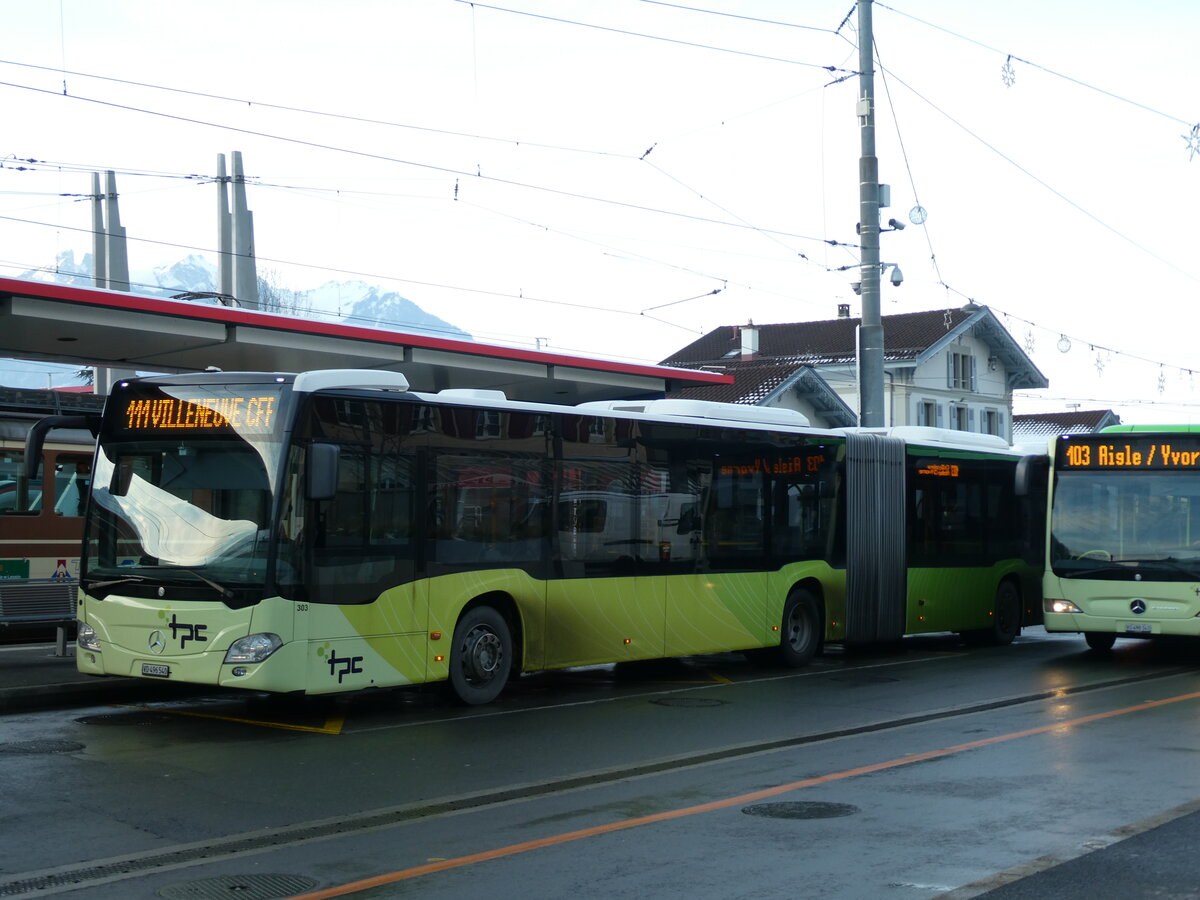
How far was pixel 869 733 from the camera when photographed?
465 inches

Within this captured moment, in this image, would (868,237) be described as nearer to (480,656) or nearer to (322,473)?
(480,656)

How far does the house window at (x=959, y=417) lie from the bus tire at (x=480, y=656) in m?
47.4

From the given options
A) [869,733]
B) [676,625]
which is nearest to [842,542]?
[676,625]

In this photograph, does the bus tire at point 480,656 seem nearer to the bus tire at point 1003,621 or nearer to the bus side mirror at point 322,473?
the bus side mirror at point 322,473

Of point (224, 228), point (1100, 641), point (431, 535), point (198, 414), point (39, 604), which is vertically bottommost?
point (1100, 641)

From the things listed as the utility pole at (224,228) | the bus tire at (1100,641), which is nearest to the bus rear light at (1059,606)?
the bus tire at (1100,641)

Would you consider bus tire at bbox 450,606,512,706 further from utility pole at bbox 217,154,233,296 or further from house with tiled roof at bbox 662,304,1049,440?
house with tiled roof at bbox 662,304,1049,440

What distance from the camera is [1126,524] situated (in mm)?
17891

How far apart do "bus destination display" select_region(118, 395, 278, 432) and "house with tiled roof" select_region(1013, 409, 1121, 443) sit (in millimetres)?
66954

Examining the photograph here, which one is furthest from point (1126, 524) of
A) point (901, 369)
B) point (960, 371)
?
point (960, 371)

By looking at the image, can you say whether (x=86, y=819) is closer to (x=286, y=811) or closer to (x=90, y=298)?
(x=286, y=811)

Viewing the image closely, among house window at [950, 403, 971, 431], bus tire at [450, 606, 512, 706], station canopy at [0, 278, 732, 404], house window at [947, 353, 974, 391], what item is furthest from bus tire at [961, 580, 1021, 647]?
house window at [950, 403, 971, 431]

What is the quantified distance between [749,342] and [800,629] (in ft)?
145

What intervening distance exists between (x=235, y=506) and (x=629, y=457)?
15.1 ft
